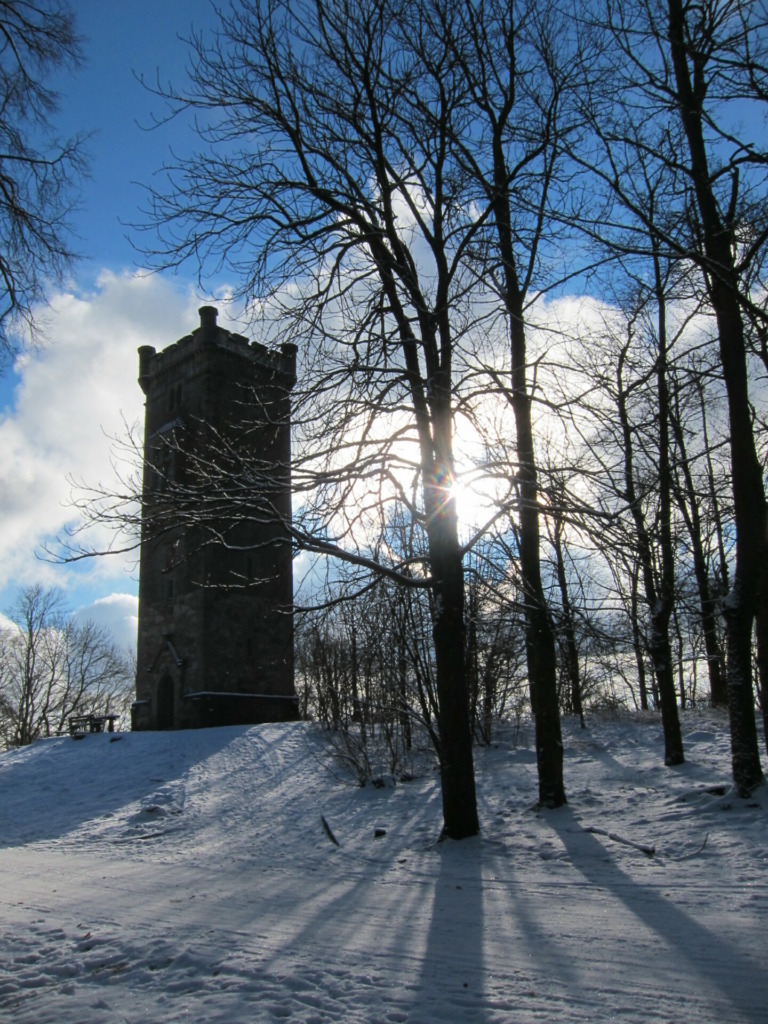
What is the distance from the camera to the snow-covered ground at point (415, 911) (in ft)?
13.8

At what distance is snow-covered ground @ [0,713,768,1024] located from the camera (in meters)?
4.22

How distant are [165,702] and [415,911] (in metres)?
27.0

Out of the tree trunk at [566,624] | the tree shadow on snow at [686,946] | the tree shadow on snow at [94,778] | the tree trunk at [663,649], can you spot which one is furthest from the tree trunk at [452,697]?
the tree shadow on snow at [94,778]

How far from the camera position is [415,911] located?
6.27 meters

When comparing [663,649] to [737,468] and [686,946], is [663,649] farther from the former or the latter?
[686,946]

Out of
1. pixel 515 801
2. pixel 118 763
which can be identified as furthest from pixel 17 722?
pixel 515 801

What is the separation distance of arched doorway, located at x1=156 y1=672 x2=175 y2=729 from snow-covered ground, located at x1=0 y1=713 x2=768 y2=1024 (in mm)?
16291

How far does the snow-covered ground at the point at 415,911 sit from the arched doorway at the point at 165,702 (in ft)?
53.4

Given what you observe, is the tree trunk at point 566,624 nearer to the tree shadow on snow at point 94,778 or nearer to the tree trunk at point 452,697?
the tree trunk at point 452,697

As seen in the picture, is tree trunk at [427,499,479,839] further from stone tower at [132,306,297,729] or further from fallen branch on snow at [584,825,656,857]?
stone tower at [132,306,297,729]

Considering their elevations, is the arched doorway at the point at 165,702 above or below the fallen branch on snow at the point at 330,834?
above

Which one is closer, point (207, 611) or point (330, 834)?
point (330, 834)

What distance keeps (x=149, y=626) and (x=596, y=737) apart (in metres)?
20.8

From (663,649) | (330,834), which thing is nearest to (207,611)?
(330,834)
